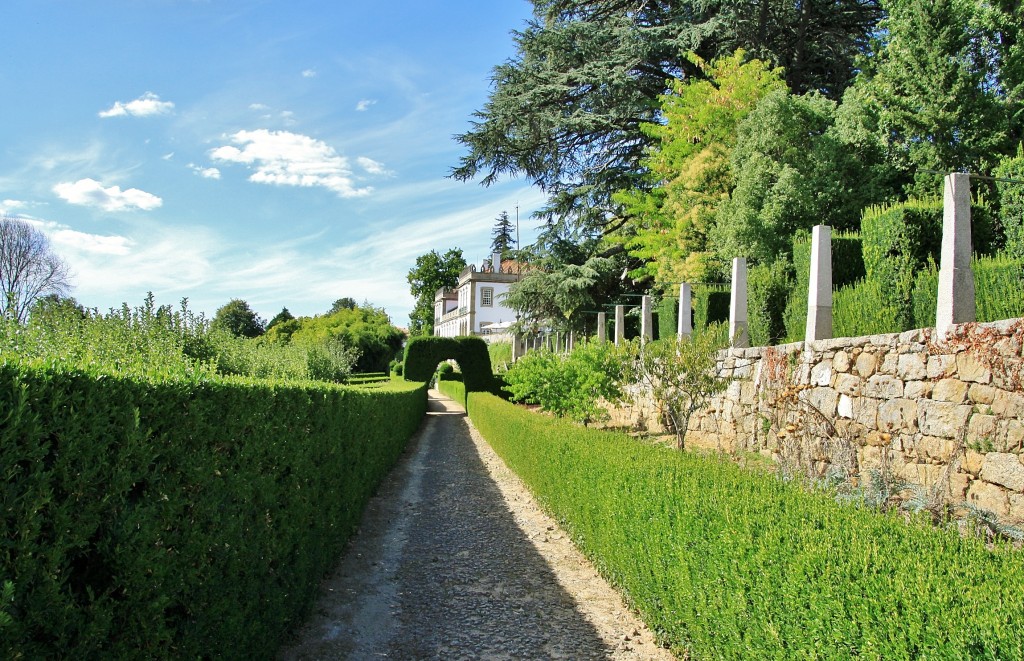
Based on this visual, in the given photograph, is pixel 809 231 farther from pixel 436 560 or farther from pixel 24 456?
pixel 24 456

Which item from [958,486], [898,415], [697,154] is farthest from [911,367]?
[697,154]

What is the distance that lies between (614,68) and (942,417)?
13.5 metres

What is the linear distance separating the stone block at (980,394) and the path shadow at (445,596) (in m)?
4.28

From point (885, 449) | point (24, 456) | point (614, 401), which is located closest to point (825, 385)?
point (885, 449)

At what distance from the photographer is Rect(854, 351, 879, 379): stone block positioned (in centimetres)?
723

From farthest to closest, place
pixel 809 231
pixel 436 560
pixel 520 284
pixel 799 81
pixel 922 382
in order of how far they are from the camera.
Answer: pixel 520 284, pixel 799 81, pixel 809 231, pixel 922 382, pixel 436 560

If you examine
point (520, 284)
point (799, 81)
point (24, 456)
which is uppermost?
point (799, 81)

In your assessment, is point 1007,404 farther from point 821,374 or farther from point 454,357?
point 454,357

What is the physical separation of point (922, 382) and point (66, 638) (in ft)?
24.0

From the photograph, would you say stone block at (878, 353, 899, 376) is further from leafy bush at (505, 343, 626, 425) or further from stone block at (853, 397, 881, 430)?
leafy bush at (505, 343, 626, 425)

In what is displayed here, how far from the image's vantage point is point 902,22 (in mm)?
11211

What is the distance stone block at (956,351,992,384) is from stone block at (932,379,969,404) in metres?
0.08

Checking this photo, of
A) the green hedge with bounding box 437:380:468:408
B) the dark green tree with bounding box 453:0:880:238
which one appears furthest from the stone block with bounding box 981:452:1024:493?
the green hedge with bounding box 437:380:468:408

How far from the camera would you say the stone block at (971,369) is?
5.66 metres
